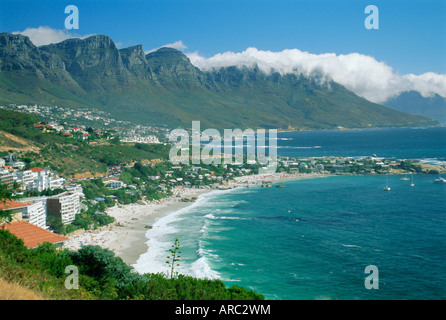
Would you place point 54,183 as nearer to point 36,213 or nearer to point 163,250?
point 36,213

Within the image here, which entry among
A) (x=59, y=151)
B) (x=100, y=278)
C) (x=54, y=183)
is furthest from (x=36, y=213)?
(x=59, y=151)

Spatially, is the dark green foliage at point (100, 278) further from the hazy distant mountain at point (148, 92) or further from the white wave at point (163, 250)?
the hazy distant mountain at point (148, 92)

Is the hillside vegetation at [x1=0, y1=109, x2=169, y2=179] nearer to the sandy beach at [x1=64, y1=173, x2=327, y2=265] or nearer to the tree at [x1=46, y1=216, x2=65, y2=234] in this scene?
the sandy beach at [x1=64, y1=173, x2=327, y2=265]

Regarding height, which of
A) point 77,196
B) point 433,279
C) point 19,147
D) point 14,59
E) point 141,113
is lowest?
point 433,279

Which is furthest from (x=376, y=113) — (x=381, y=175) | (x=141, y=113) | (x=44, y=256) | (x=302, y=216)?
(x=44, y=256)
